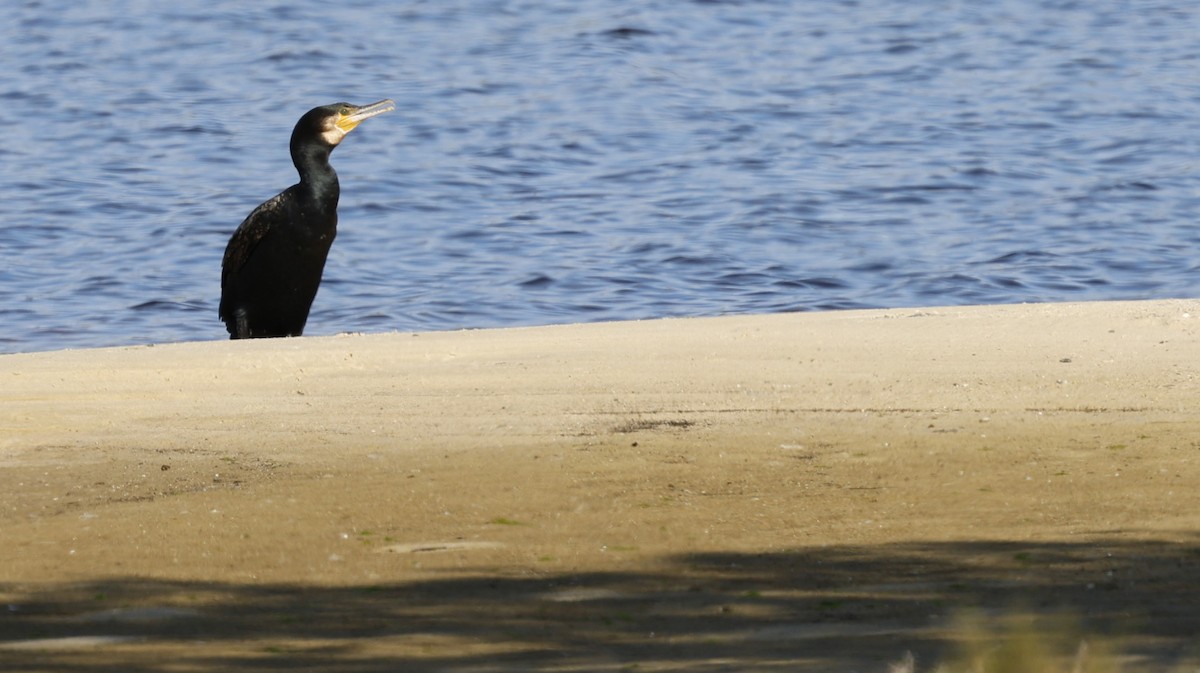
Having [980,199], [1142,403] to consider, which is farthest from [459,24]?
[1142,403]

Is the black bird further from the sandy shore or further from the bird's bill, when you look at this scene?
the sandy shore

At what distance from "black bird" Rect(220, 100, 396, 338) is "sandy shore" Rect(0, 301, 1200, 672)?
1.90 metres

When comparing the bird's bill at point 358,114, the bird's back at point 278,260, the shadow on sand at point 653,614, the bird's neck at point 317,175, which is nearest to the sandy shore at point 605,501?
the shadow on sand at point 653,614

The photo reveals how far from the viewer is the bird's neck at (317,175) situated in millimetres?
10484

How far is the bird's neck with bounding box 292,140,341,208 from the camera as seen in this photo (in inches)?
413

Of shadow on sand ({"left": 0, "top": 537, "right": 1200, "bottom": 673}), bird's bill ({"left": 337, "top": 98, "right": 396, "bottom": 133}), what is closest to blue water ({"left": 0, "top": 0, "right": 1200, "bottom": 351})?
bird's bill ({"left": 337, "top": 98, "right": 396, "bottom": 133})

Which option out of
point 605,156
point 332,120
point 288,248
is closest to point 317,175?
point 288,248

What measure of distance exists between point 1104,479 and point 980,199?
33.3ft

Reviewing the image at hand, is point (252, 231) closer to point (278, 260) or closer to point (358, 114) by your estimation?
point (278, 260)

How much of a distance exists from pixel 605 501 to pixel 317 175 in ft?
17.0

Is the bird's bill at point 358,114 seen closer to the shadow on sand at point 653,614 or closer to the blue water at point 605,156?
the blue water at point 605,156

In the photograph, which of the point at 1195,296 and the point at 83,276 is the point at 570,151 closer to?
the point at 83,276

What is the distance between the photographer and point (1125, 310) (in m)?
8.99

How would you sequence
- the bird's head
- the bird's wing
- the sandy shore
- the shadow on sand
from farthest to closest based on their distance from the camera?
the bird's head, the bird's wing, the sandy shore, the shadow on sand
